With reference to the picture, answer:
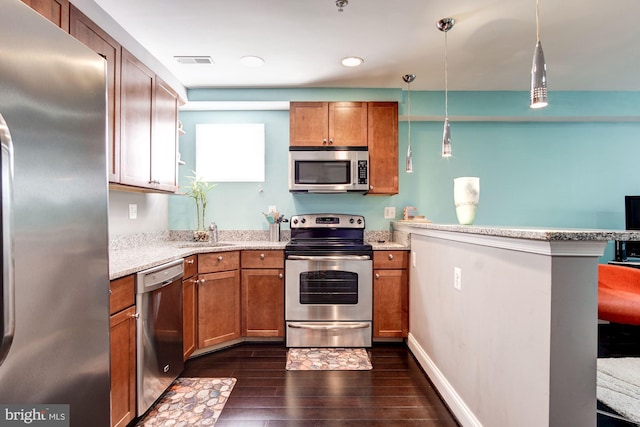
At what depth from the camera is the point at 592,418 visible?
1040 millimetres

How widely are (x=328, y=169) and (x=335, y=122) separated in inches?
19.3

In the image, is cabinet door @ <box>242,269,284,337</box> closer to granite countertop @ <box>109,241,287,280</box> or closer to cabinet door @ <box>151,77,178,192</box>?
granite countertop @ <box>109,241,287,280</box>

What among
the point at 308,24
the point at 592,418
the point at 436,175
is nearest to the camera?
the point at 592,418

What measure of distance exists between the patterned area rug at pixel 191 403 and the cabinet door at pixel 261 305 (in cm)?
59

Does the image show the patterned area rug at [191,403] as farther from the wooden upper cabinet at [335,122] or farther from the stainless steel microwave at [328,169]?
the wooden upper cabinet at [335,122]

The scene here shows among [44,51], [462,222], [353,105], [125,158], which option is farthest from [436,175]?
[44,51]

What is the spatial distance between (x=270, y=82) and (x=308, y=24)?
0.99 meters

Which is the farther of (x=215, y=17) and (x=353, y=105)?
(x=353, y=105)

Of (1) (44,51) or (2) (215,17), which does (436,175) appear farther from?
(1) (44,51)

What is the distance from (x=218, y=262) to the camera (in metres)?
2.57

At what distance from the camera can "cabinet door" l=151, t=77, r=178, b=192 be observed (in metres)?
2.33

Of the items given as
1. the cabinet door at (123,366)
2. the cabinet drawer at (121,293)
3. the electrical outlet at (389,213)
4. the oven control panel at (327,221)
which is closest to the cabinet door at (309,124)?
the oven control panel at (327,221)

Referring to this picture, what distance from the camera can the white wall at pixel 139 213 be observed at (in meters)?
2.32

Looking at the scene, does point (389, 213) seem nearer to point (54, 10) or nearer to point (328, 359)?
point (328, 359)
